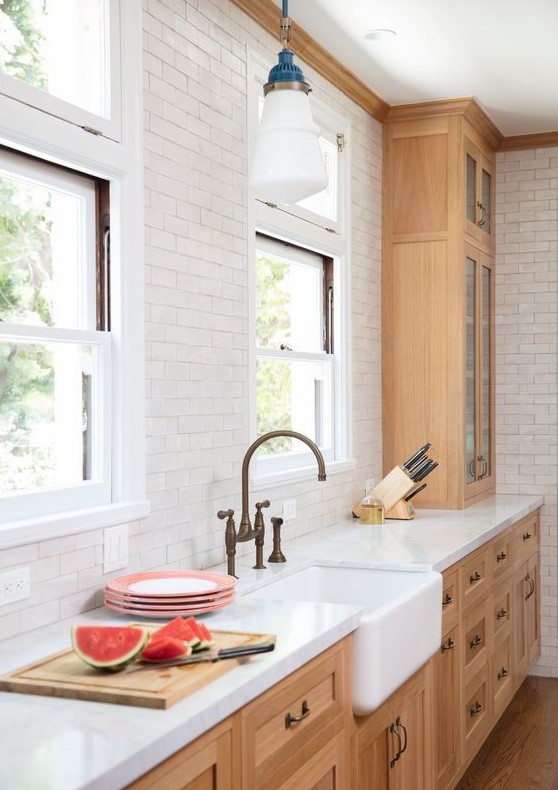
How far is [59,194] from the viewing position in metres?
2.60

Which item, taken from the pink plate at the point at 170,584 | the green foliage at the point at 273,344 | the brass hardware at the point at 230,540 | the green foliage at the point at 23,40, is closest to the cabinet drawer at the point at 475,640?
the green foliage at the point at 273,344

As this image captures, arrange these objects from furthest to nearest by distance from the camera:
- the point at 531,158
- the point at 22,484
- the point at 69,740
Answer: the point at 531,158 < the point at 22,484 < the point at 69,740

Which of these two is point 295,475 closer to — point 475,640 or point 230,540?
point 230,540

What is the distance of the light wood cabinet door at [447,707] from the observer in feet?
11.4

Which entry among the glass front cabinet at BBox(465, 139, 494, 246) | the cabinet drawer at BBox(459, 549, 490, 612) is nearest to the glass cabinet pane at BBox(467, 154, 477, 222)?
the glass front cabinet at BBox(465, 139, 494, 246)

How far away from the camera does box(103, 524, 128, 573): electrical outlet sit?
263 cm

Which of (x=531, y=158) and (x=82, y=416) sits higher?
(x=531, y=158)

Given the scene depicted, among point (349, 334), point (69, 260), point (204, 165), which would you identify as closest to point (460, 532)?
point (349, 334)

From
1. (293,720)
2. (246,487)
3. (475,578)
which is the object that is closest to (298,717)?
(293,720)

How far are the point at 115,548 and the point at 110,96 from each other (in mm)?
1264

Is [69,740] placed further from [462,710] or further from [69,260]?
[462,710]

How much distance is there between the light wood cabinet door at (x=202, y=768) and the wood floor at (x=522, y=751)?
2.38 metres

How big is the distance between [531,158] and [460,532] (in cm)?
255

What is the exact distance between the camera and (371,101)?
15.4 feet
